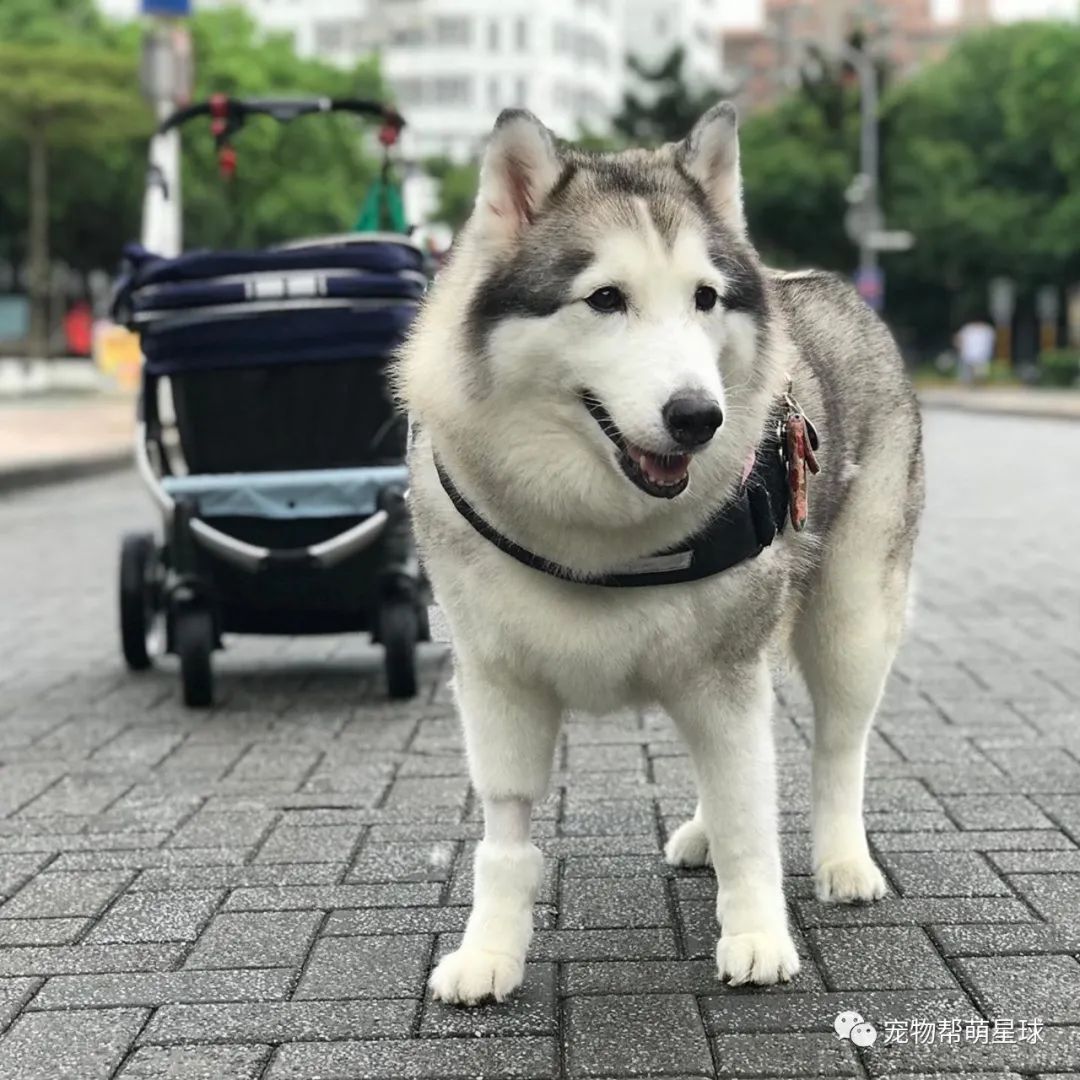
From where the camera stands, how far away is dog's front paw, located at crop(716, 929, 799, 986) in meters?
3.32

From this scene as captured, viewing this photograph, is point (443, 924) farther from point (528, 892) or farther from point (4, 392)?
point (4, 392)

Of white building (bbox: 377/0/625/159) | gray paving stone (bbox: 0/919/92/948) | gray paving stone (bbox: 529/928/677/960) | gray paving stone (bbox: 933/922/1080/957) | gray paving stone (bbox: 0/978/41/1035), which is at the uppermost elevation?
white building (bbox: 377/0/625/159)

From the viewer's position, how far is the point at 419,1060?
303 centimetres

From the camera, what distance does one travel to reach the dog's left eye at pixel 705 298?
307cm

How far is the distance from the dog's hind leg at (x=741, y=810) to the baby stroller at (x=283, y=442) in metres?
3.09

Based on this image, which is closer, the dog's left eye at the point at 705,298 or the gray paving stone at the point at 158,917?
the dog's left eye at the point at 705,298

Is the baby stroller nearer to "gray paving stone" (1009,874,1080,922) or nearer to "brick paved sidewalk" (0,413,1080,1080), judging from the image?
"brick paved sidewalk" (0,413,1080,1080)

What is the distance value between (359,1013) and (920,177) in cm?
6295

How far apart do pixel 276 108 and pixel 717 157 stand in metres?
4.96

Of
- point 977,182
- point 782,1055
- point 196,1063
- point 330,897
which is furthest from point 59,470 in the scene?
point 977,182

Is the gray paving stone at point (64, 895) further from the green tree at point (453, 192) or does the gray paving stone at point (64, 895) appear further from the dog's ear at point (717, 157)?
the green tree at point (453, 192)

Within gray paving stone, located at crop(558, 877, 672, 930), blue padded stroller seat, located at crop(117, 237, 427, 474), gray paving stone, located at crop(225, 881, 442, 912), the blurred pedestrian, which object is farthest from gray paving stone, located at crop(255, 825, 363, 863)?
the blurred pedestrian

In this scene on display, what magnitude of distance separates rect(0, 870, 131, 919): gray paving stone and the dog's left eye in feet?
6.82

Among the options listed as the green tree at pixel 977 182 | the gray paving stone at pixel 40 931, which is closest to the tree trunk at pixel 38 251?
the green tree at pixel 977 182
